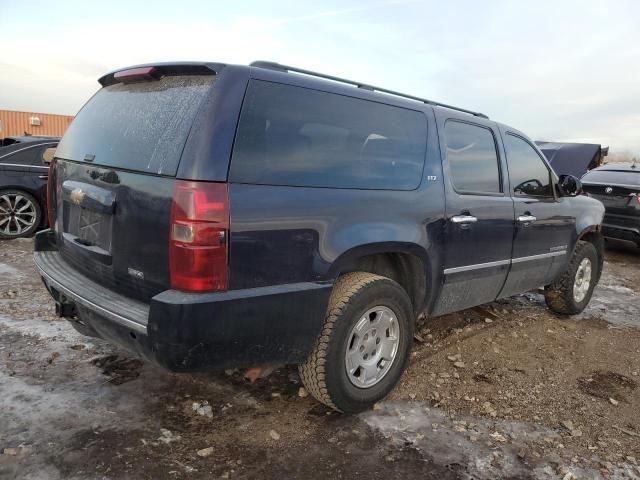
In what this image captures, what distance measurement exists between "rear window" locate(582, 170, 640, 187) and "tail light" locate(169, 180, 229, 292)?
837 centimetres

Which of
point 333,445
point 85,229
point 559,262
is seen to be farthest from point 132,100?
point 559,262

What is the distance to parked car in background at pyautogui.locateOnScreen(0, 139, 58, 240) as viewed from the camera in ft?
23.9

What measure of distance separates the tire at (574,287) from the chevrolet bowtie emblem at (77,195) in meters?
4.21

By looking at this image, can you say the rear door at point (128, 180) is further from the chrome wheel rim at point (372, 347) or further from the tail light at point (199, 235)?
the chrome wheel rim at point (372, 347)

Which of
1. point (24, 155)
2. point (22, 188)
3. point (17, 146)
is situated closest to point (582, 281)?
point (22, 188)

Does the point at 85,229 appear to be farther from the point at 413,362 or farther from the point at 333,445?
the point at 413,362

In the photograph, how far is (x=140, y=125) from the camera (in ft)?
8.72

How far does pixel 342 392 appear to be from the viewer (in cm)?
283

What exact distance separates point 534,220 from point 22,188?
684 centimetres

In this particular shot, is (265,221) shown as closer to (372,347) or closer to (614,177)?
(372,347)

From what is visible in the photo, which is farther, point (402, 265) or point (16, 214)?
point (16, 214)

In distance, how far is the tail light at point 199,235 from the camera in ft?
7.28

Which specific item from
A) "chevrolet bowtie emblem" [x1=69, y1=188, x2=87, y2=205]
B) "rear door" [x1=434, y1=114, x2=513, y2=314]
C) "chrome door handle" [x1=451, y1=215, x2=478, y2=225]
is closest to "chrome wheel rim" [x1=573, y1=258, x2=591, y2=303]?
"rear door" [x1=434, y1=114, x2=513, y2=314]

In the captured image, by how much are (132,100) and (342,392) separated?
199 cm
